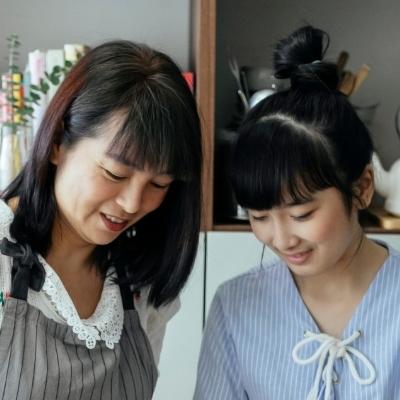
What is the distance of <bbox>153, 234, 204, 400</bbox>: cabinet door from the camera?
1610 mm

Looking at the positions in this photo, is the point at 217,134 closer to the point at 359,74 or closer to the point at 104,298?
the point at 359,74

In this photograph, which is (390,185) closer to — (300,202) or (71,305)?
(300,202)

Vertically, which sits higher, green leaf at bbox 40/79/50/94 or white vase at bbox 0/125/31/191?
green leaf at bbox 40/79/50/94

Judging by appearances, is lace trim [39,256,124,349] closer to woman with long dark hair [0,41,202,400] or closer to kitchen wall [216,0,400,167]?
woman with long dark hair [0,41,202,400]

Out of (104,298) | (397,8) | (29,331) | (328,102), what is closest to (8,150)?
(104,298)

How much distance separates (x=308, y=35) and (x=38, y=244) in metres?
0.51

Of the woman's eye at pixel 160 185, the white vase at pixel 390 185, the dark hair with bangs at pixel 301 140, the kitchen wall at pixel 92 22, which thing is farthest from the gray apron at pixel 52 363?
the kitchen wall at pixel 92 22

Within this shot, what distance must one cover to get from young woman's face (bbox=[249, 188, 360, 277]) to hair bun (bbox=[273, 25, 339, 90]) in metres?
0.17

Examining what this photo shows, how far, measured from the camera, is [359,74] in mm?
1636

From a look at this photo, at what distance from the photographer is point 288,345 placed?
101cm

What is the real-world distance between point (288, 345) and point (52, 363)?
0.38 m

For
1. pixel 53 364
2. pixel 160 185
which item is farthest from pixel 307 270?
pixel 53 364

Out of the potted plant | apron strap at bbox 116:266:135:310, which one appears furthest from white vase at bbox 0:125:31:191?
apron strap at bbox 116:266:135:310

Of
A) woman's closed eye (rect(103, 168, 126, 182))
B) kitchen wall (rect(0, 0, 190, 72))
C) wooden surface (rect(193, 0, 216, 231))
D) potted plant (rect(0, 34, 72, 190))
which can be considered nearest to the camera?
woman's closed eye (rect(103, 168, 126, 182))
